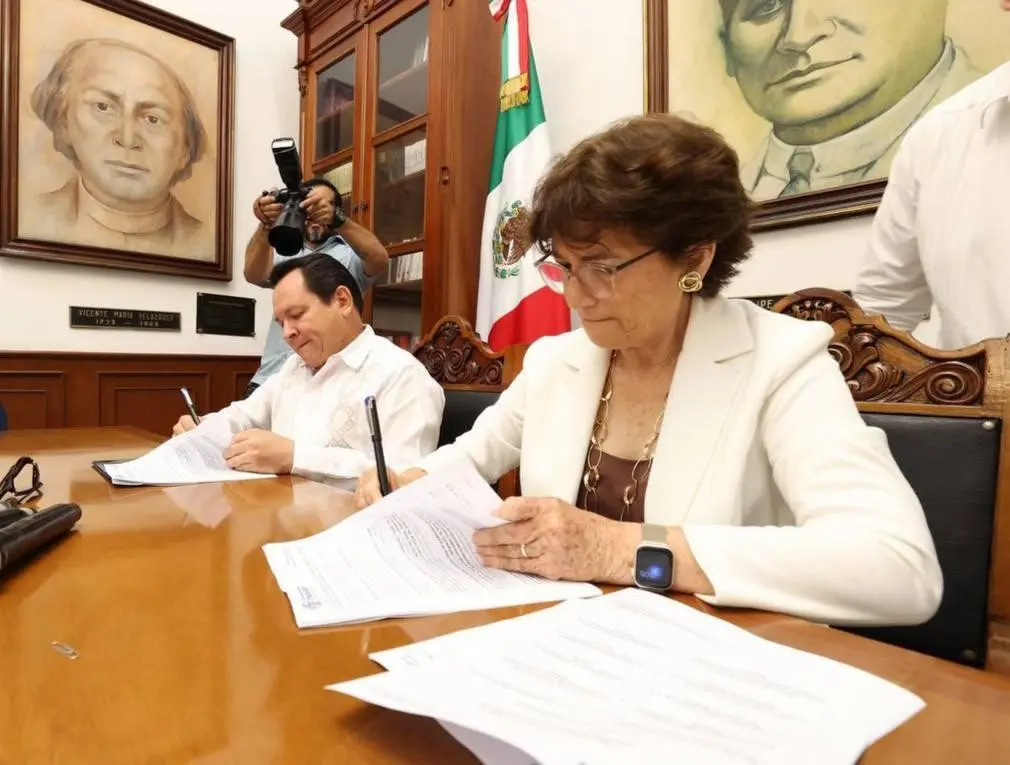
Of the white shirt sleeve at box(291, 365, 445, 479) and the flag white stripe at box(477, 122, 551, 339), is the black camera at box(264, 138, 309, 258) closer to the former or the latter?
the white shirt sleeve at box(291, 365, 445, 479)

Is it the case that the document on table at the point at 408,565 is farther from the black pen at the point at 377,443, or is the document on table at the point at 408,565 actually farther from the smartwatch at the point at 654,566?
the black pen at the point at 377,443

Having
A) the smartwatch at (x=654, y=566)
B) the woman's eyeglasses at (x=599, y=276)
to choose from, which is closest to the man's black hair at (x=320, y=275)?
the woman's eyeglasses at (x=599, y=276)

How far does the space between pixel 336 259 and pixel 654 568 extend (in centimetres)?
168

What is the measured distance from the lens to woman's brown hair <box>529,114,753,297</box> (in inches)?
34.4

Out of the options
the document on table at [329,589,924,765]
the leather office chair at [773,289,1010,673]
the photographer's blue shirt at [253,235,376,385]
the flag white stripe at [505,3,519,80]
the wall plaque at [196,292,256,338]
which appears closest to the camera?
the document on table at [329,589,924,765]

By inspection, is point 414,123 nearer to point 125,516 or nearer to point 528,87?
point 528,87

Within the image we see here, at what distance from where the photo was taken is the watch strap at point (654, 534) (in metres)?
0.67

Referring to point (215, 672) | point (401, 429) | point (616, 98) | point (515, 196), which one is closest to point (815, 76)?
point (616, 98)

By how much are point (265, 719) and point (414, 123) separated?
8.21 ft

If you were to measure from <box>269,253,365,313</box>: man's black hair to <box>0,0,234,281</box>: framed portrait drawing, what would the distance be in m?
1.65

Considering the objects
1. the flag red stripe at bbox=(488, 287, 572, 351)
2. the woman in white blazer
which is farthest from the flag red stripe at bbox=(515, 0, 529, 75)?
the woman in white blazer

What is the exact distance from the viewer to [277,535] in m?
0.86

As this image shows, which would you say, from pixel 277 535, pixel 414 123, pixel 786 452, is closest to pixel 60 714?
pixel 277 535

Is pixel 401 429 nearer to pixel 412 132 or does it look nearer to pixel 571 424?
pixel 571 424
